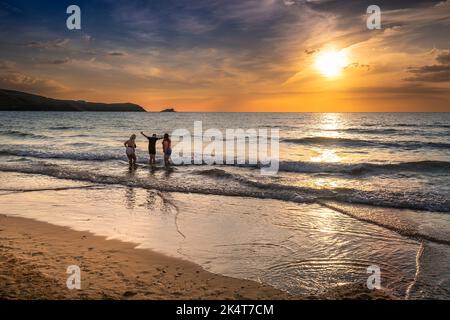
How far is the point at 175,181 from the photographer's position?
17.8 meters

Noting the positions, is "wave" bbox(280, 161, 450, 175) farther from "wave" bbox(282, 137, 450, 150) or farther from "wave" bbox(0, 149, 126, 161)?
"wave" bbox(0, 149, 126, 161)

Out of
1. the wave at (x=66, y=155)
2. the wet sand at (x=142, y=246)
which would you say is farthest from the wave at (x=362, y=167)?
the wave at (x=66, y=155)

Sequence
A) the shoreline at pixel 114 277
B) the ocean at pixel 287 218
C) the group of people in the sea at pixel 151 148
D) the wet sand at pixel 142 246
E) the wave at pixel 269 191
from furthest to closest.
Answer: the group of people in the sea at pixel 151 148
the wave at pixel 269 191
the ocean at pixel 287 218
the wet sand at pixel 142 246
the shoreline at pixel 114 277

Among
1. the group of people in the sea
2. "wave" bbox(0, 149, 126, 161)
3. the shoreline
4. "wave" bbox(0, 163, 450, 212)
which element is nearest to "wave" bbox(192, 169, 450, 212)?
A: "wave" bbox(0, 163, 450, 212)

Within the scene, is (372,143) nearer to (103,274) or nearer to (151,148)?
(151,148)

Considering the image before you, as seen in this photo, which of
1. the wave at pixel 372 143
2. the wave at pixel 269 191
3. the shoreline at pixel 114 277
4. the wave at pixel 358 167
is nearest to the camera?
the shoreline at pixel 114 277

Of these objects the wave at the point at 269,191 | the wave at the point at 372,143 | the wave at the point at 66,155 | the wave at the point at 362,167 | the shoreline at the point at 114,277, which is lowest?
the shoreline at the point at 114,277

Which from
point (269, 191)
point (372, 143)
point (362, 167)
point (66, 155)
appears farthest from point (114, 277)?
point (372, 143)

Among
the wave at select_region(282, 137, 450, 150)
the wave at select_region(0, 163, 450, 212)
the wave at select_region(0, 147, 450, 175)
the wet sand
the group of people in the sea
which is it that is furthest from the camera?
the wave at select_region(282, 137, 450, 150)

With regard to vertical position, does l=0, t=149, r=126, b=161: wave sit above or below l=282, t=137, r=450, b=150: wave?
below

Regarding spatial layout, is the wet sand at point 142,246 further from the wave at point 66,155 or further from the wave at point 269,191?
the wave at point 66,155
